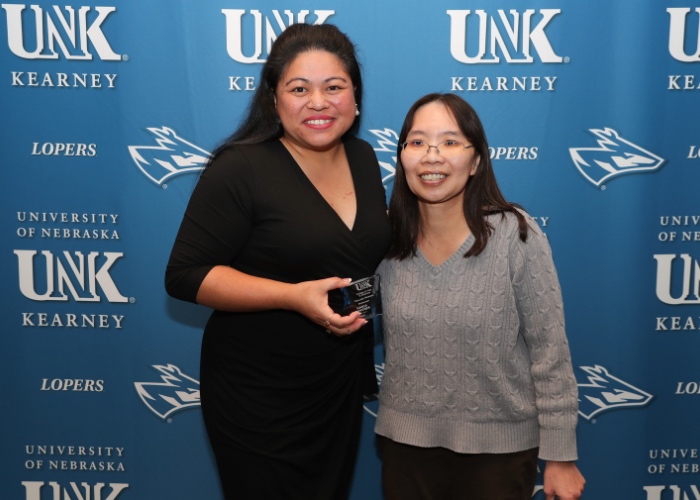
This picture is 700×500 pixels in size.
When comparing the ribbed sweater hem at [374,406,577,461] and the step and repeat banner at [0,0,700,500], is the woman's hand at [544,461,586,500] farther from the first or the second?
the step and repeat banner at [0,0,700,500]

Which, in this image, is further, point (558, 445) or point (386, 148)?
point (386, 148)

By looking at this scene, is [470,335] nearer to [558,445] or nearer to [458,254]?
[458,254]

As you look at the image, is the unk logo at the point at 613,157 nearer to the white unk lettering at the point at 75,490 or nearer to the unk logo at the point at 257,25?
the unk logo at the point at 257,25

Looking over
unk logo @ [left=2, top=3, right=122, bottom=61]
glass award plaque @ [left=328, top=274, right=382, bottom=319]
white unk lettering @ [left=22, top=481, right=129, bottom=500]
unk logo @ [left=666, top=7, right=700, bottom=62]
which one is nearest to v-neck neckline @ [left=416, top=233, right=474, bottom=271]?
glass award plaque @ [left=328, top=274, right=382, bottom=319]

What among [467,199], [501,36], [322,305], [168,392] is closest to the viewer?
[322,305]

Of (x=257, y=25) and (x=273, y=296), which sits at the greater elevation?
(x=257, y=25)

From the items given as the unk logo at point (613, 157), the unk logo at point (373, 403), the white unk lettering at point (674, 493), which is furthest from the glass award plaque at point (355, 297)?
the white unk lettering at point (674, 493)

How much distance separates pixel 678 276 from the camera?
213 cm

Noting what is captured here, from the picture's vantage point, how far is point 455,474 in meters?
1.50

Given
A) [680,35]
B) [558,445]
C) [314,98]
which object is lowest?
[558,445]

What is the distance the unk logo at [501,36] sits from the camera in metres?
2.01

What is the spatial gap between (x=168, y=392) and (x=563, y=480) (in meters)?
1.29

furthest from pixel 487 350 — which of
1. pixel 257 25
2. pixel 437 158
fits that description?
pixel 257 25

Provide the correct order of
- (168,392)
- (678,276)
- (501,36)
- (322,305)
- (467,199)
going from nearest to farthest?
(322,305), (467,199), (501,36), (678,276), (168,392)
